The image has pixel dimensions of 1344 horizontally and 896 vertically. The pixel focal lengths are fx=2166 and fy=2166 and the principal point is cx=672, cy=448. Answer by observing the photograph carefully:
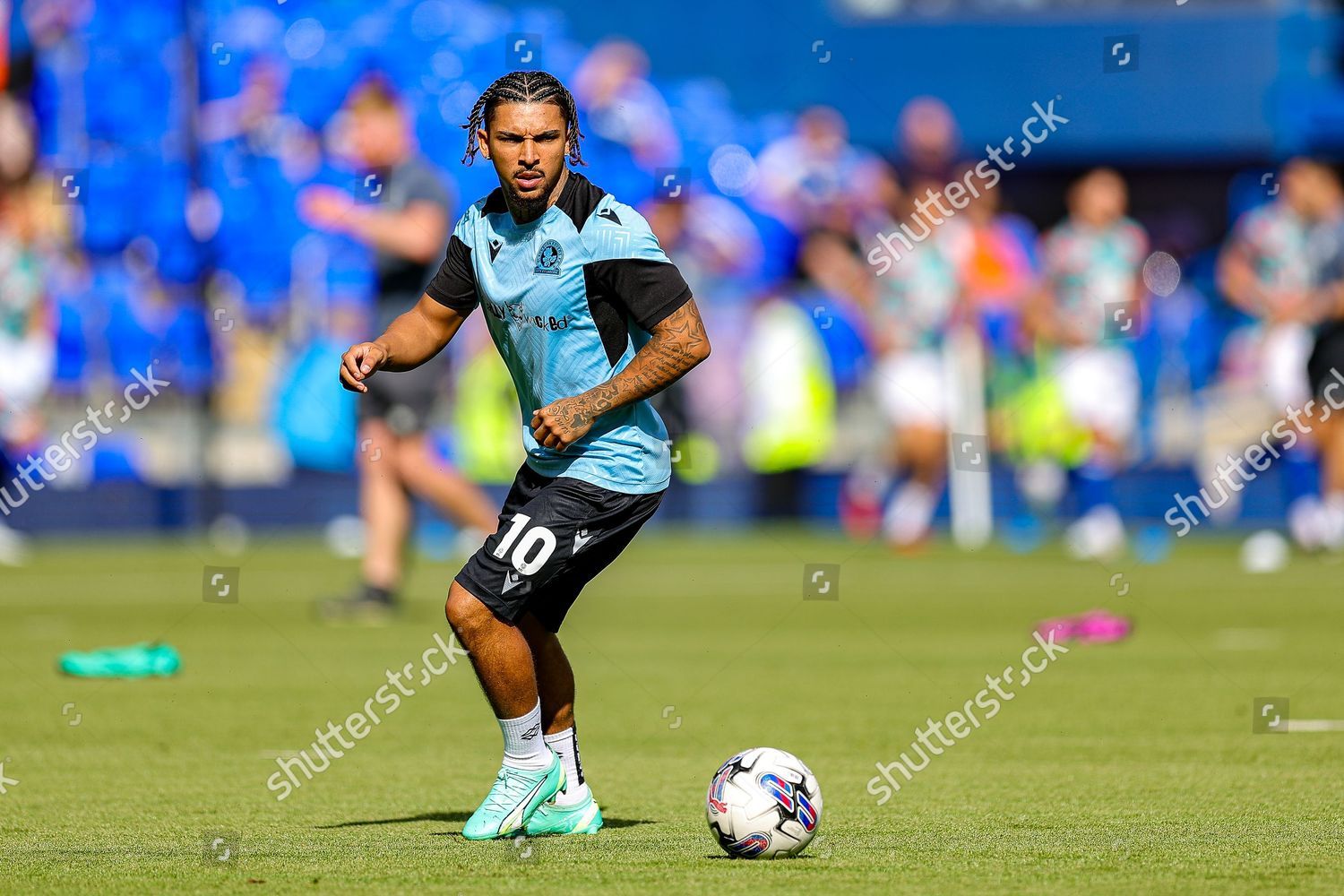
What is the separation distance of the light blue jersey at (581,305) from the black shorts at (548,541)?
48mm

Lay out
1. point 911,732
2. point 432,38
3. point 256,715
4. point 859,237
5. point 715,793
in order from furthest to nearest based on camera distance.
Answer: point 432,38 < point 859,237 < point 256,715 < point 911,732 < point 715,793

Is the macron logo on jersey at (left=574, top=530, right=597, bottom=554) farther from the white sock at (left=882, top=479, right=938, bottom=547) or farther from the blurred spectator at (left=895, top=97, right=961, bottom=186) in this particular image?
the blurred spectator at (left=895, top=97, right=961, bottom=186)

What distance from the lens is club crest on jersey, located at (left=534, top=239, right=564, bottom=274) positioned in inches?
232

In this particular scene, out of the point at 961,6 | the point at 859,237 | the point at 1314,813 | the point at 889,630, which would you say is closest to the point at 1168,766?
the point at 1314,813

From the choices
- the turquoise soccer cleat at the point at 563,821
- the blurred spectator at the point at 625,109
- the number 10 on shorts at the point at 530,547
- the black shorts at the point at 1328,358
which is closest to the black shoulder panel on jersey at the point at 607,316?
the number 10 on shorts at the point at 530,547

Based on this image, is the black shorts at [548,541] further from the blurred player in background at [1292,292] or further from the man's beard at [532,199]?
the blurred player in background at [1292,292]

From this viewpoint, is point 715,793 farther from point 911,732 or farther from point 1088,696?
point 1088,696

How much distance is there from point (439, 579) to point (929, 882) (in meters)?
10.9

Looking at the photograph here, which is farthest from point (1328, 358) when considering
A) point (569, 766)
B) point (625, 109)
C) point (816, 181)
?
point (569, 766)

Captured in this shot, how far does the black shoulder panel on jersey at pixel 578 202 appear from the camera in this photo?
591 cm

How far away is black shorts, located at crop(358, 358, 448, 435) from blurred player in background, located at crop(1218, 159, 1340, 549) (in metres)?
7.52

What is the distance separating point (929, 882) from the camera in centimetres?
514

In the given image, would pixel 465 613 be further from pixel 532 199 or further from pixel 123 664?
pixel 123 664

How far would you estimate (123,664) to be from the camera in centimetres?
1026
